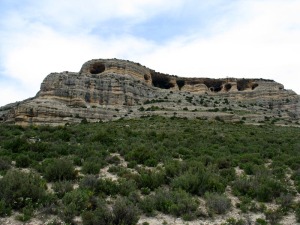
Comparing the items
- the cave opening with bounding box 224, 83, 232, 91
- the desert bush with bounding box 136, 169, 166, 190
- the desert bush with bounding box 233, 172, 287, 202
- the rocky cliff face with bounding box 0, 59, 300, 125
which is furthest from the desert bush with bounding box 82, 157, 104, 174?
the cave opening with bounding box 224, 83, 232, 91

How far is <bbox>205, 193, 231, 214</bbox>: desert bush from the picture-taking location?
1134 cm

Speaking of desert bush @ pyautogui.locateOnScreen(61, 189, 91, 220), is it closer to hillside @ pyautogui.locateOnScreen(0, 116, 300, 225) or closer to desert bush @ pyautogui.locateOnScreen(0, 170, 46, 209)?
hillside @ pyautogui.locateOnScreen(0, 116, 300, 225)

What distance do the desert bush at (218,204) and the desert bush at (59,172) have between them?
5.36m

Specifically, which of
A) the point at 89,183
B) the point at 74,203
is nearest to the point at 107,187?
the point at 89,183

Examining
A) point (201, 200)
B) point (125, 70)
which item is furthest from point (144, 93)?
point (201, 200)

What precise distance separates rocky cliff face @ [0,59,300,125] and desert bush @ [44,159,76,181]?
23.8m

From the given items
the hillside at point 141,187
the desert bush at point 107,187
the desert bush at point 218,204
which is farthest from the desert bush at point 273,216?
the desert bush at point 107,187

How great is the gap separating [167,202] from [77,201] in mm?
2784

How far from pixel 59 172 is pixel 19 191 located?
278 centimetres

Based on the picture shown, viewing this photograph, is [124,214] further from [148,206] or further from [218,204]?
[218,204]

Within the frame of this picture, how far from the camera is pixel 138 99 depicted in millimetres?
48812

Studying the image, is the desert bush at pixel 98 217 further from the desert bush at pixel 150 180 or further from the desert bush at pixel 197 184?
the desert bush at pixel 197 184

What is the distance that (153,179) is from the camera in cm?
1345

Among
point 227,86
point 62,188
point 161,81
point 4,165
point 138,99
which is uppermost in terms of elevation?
point 161,81
